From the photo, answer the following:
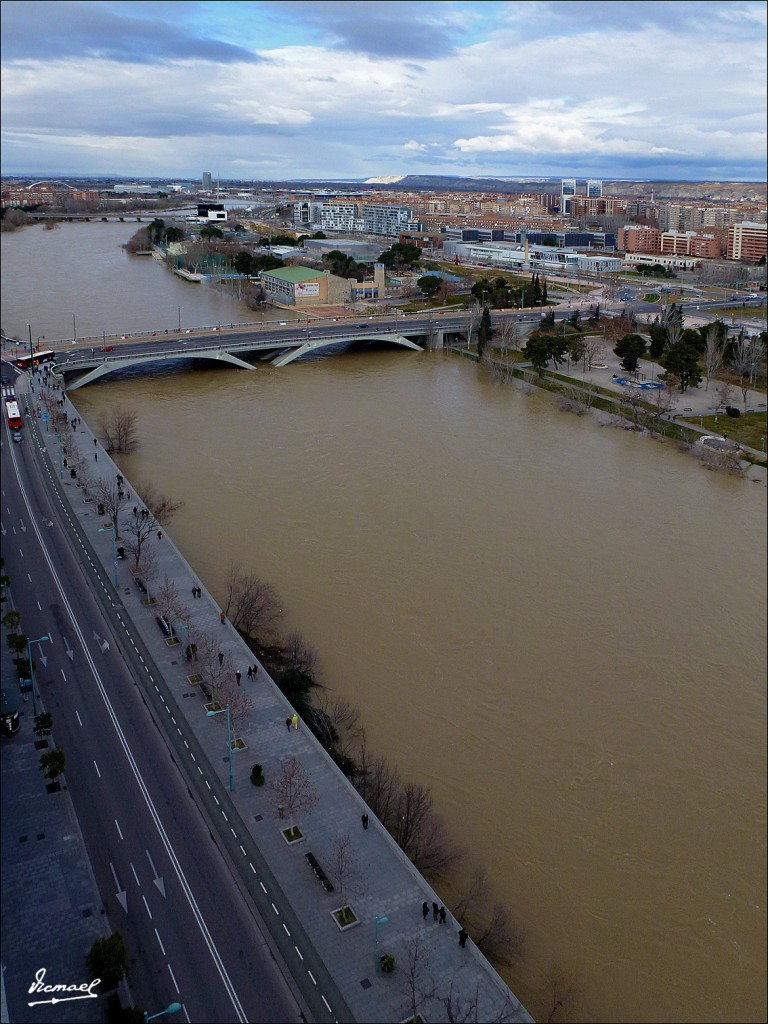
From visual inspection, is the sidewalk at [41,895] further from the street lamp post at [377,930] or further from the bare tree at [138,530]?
the bare tree at [138,530]

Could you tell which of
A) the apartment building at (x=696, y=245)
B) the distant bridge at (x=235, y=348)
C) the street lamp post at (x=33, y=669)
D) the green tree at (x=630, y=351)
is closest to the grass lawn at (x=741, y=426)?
the green tree at (x=630, y=351)

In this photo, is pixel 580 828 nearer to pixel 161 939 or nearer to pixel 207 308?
pixel 161 939

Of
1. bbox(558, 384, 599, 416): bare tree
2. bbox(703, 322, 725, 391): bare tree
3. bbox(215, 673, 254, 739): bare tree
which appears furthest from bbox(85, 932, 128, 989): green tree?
bbox(703, 322, 725, 391): bare tree

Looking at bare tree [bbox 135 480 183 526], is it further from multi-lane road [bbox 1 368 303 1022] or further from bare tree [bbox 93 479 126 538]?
multi-lane road [bbox 1 368 303 1022]

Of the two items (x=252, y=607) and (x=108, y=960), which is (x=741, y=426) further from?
(x=108, y=960)

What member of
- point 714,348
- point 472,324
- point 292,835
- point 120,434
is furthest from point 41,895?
point 472,324

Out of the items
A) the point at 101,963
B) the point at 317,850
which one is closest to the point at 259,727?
the point at 317,850
